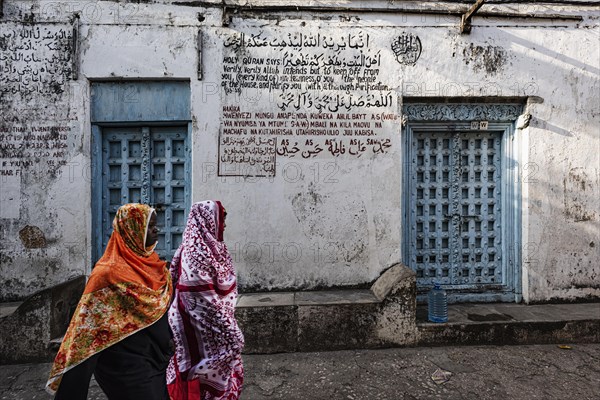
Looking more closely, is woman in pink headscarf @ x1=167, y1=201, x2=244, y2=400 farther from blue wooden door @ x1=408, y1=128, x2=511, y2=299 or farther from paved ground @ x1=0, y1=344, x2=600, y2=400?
blue wooden door @ x1=408, y1=128, x2=511, y2=299

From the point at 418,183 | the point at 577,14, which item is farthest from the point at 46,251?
the point at 577,14

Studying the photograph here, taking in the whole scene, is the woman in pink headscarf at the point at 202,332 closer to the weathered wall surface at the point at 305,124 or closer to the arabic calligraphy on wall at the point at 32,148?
the weathered wall surface at the point at 305,124

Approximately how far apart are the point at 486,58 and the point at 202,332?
4784 mm

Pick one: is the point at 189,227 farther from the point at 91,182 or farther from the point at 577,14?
the point at 577,14

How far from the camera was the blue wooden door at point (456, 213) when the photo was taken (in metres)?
4.67

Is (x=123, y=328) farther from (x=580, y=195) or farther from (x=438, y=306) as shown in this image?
(x=580, y=195)

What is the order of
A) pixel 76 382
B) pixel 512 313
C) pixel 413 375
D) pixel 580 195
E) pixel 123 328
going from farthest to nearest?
1. pixel 580 195
2. pixel 512 313
3. pixel 413 375
4. pixel 123 328
5. pixel 76 382

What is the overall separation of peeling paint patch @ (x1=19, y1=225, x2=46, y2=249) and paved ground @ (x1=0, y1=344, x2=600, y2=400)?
4.58ft

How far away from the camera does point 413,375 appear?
328cm

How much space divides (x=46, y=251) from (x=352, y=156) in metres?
4.01

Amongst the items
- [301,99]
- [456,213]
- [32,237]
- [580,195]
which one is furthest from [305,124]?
[580,195]

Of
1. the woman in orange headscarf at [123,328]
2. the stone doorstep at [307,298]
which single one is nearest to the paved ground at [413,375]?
the stone doorstep at [307,298]

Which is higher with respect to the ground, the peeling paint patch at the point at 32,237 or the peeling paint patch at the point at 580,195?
the peeling paint patch at the point at 580,195

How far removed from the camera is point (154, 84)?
14.5ft
